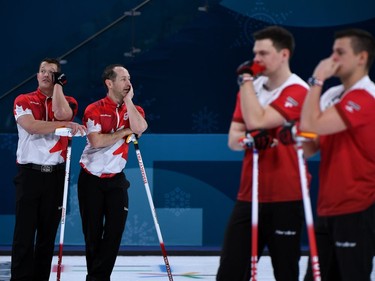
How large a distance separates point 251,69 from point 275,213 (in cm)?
78

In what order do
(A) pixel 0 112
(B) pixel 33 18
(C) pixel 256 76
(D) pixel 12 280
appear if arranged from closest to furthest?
(C) pixel 256 76
(D) pixel 12 280
(A) pixel 0 112
(B) pixel 33 18

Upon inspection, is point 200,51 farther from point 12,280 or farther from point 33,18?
Answer: point 12,280

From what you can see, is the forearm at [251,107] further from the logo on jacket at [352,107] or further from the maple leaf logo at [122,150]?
the maple leaf logo at [122,150]

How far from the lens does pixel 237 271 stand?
481 cm

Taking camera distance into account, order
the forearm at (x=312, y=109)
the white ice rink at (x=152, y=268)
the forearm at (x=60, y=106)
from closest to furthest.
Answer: the forearm at (x=312, y=109) → the forearm at (x=60, y=106) → the white ice rink at (x=152, y=268)

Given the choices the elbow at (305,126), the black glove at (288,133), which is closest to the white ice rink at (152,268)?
the black glove at (288,133)

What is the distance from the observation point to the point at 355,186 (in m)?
4.22

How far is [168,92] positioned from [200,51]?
2.05 feet

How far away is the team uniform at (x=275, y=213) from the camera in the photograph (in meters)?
4.75

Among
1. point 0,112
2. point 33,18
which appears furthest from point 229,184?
point 33,18

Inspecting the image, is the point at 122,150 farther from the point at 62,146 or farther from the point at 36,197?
the point at 36,197

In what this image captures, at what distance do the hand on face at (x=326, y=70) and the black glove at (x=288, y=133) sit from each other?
28cm

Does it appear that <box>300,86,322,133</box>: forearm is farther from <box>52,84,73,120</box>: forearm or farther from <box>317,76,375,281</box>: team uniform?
<box>52,84,73,120</box>: forearm

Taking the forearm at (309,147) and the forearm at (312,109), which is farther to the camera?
the forearm at (309,147)
